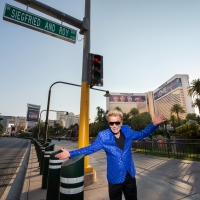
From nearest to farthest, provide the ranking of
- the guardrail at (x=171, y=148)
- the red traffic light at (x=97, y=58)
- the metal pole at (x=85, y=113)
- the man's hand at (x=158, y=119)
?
the man's hand at (x=158, y=119), the metal pole at (x=85, y=113), the red traffic light at (x=97, y=58), the guardrail at (x=171, y=148)

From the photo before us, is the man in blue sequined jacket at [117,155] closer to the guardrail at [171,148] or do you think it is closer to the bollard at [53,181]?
the bollard at [53,181]

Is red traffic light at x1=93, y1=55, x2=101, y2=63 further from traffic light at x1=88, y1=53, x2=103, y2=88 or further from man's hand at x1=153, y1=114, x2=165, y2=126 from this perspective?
man's hand at x1=153, y1=114, x2=165, y2=126

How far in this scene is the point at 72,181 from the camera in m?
1.62

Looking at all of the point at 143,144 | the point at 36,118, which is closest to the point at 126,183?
the point at 143,144

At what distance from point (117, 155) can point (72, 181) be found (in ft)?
Answer: 2.09

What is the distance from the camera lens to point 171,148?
8.61 metres

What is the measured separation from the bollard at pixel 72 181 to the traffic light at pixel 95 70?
2.57 metres

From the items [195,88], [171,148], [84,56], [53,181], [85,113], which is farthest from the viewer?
[195,88]

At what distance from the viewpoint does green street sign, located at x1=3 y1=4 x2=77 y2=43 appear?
369 centimetres

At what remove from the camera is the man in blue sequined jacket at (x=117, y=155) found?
1.82 metres

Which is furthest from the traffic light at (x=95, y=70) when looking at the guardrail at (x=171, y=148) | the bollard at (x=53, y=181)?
the guardrail at (x=171, y=148)

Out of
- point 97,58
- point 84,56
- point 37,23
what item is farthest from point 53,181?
point 37,23

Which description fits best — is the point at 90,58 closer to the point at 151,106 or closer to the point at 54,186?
the point at 54,186

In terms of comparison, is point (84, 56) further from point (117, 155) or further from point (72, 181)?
point (72, 181)
